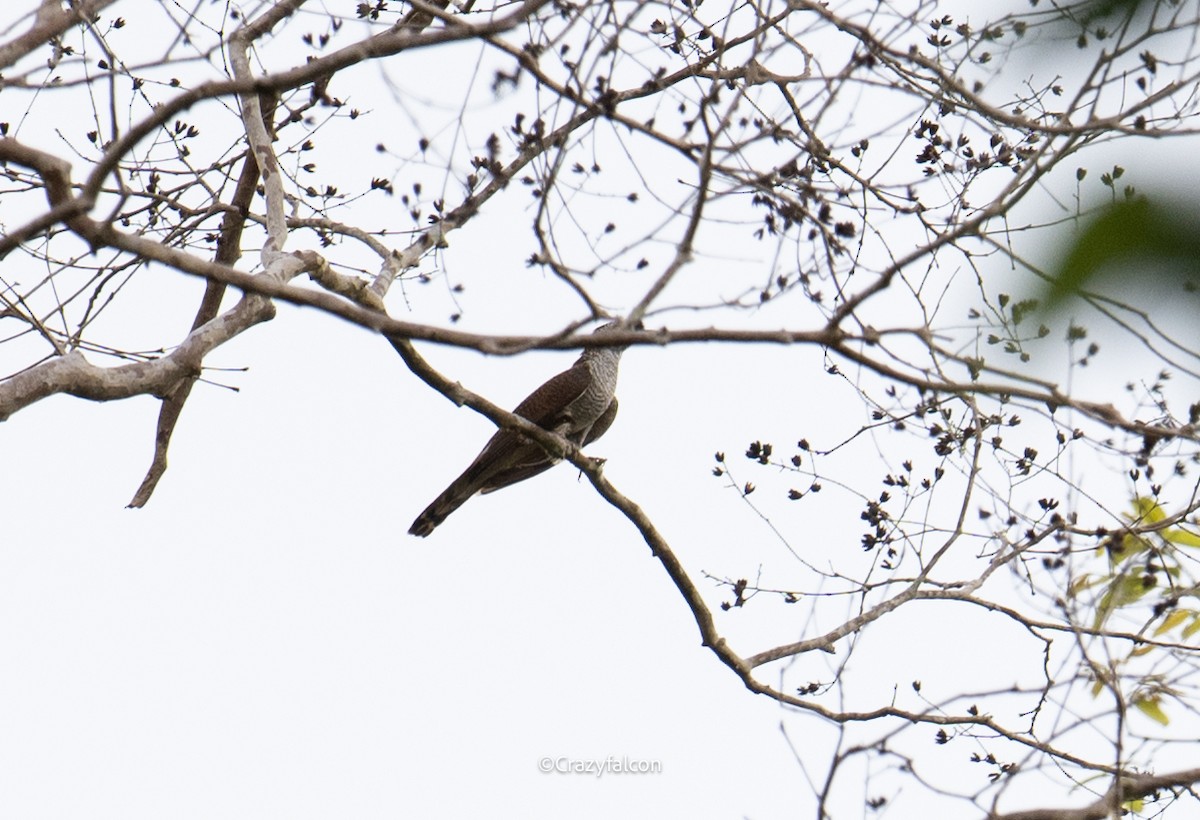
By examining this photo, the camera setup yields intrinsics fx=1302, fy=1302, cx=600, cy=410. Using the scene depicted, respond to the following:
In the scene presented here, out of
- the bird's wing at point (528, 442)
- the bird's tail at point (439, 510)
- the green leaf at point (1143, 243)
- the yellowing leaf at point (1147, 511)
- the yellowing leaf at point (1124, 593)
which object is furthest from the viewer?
the bird's tail at point (439, 510)

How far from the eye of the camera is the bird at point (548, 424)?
682cm

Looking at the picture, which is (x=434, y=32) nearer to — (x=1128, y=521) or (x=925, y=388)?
(x=925, y=388)

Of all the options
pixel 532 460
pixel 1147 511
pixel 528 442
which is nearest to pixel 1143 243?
pixel 1147 511

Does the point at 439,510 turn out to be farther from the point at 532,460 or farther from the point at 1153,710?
the point at 1153,710

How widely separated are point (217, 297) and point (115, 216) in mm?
2790

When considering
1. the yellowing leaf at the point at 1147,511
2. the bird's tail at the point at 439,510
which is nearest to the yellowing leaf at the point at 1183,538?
the yellowing leaf at the point at 1147,511

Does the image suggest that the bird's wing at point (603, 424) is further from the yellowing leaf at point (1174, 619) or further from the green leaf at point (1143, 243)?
the green leaf at point (1143, 243)

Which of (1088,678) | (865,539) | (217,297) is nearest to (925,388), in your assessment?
(1088,678)

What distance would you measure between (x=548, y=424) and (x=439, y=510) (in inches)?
30.0

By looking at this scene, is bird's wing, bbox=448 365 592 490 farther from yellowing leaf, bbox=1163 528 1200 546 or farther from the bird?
yellowing leaf, bbox=1163 528 1200 546

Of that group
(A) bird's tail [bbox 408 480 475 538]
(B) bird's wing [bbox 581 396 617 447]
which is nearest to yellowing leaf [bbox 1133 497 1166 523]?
(B) bird's wing [bbox 581 396 617 447]

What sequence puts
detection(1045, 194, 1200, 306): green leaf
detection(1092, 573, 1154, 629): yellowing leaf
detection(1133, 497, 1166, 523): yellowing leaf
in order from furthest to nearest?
1. detection(1133, 497, 1166, 523): yellowing leaf
2. detection(1092, 573, 1154, 629): yellowing leaf
3. detection(1045, 194, 1200, 306): green leaf

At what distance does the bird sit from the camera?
682 centimetres

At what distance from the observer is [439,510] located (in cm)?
707
